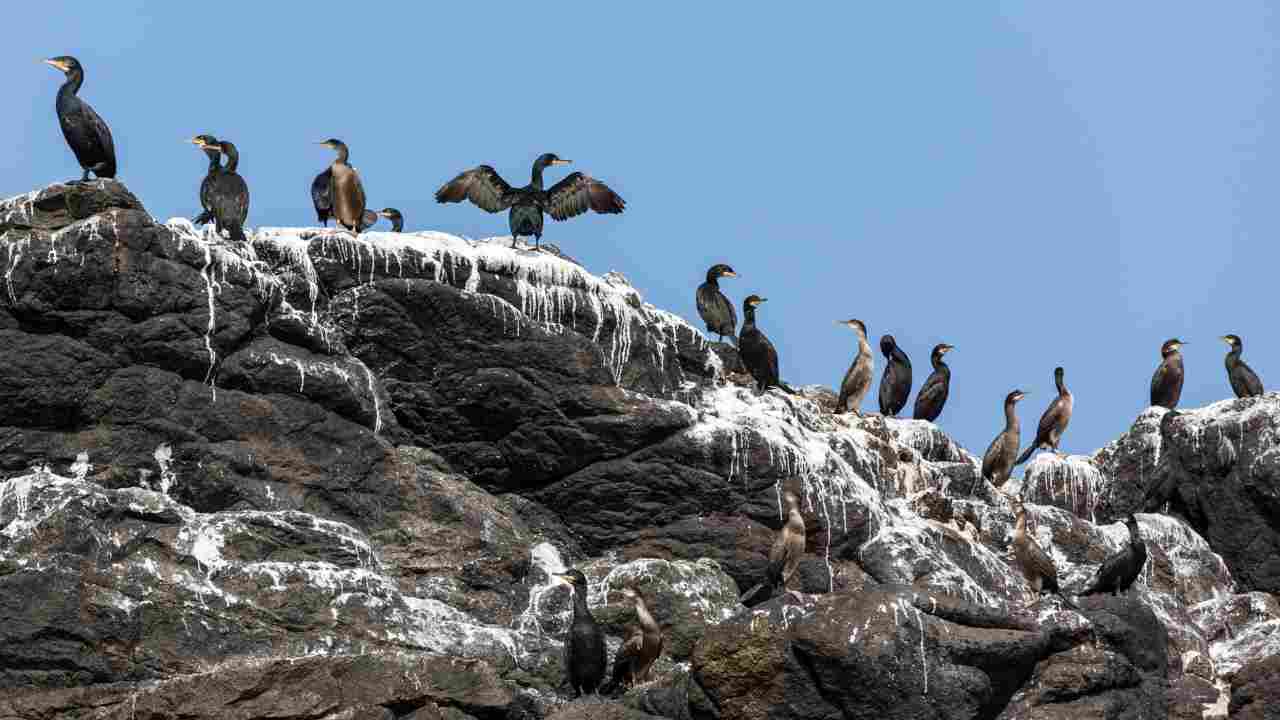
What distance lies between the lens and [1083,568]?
872 inches

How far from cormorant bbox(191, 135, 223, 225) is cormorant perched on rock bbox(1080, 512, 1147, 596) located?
9098 millimetres

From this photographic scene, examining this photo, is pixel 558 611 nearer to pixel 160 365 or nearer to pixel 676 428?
pixel 676 428

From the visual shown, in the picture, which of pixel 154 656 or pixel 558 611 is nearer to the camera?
pixel 154 656

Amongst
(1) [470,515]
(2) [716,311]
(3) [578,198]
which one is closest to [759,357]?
(2) [716,311]

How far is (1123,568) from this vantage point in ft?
63.0

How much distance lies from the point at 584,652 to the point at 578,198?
26.6 feet

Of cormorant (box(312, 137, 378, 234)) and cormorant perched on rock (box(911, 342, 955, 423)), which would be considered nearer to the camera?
cormorant (box(312, 137, 378, 234))

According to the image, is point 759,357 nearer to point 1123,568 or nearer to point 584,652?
point 1123,568

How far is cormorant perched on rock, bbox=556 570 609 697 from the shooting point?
16.3 metres

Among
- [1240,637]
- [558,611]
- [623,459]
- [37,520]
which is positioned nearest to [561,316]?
[623,459]

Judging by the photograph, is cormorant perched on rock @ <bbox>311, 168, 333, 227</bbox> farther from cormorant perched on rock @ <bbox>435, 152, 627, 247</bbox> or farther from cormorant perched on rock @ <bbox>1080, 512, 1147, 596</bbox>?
cormorant perched on rock @ <bbox>1080, 512, 1147, 596</bbox>

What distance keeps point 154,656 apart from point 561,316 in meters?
6.33

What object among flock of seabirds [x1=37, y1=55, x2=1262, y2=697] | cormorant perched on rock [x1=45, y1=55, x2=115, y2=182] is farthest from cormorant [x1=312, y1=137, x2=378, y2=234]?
cormorant perched on rock [x1=45, y1=55, x2=115, y2=182]

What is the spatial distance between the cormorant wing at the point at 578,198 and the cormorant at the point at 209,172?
3981 millimetres
